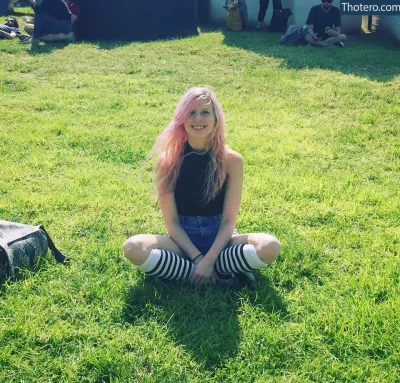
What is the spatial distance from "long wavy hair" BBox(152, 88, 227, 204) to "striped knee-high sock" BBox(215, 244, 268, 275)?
0.39 metres

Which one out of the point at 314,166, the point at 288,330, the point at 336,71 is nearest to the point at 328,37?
the point at 336,71

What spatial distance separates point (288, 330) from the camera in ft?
8.87

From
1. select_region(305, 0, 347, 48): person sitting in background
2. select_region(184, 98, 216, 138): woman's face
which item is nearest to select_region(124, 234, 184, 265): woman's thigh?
select_region(184, 98, 216, 138): woman's face

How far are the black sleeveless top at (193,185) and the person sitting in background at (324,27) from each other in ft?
28.1

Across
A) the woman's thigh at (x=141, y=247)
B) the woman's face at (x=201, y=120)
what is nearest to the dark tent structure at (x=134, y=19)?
the woman's face at (x=201, y=120)

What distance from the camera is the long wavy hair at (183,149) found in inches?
121

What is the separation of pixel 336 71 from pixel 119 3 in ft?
19.5

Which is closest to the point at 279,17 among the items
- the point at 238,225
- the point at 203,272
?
the point at 238,225

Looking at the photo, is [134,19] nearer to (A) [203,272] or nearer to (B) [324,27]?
(B) [324,27]

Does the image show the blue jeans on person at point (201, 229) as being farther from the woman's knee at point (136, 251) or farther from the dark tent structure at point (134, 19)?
the dark tent structure at point (134, 19)

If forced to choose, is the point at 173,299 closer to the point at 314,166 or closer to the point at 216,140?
the point at 216,140

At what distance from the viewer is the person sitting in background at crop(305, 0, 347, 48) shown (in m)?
10.8

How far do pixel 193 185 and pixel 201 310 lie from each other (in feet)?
2.70

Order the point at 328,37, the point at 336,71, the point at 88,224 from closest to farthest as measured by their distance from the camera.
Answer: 1. the point at 88,224
2. the point at 336,71
3. the point at 328,37
